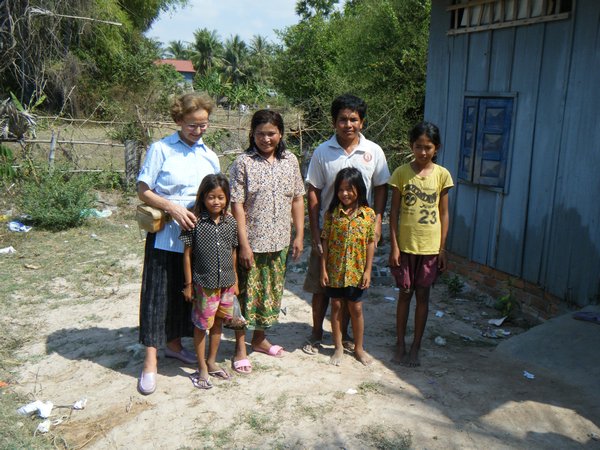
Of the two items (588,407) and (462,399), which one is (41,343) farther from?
(588,407)

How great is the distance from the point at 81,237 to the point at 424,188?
17.9 ft

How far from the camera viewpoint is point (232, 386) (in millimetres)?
3602

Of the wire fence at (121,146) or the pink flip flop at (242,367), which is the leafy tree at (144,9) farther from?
the pink flip flop at (242,367)

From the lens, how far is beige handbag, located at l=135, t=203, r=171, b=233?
11.2 feet

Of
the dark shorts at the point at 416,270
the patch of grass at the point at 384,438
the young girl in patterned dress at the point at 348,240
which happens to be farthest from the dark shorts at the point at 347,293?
the patch of grass at the point at 384,438

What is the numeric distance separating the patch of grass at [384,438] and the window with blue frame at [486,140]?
3.16m

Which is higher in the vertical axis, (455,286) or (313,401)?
(455,286)

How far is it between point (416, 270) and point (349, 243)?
1.83 feet

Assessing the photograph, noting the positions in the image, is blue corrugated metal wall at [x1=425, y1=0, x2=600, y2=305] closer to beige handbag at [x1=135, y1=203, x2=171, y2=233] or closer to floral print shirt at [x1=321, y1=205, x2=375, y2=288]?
floral print shirt at [x1=321, y1=205, x2=375, y2=288]

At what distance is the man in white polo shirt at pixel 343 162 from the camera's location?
12.2 feet

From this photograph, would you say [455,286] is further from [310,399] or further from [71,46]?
[71,46]

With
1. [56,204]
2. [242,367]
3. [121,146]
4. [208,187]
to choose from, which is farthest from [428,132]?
[121,146]

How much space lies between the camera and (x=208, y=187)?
11.2 ft

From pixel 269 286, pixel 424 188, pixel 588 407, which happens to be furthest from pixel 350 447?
pixel 424 188
